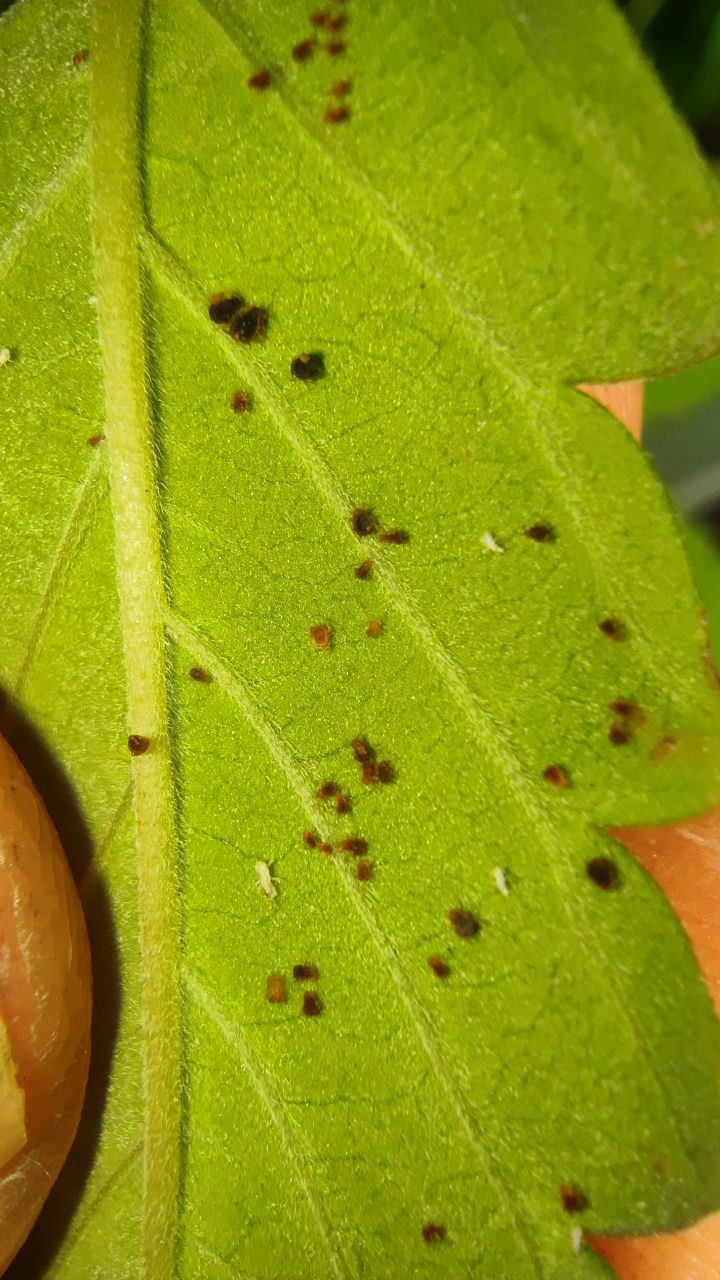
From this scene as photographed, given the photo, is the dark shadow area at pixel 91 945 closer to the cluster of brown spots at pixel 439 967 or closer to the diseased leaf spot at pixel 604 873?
the cluster of brown spots at pixel 439 967

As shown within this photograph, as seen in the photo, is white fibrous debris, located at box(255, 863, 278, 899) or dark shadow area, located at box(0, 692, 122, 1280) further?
dark shadow area, located at box(0, 692, 122, 1280)

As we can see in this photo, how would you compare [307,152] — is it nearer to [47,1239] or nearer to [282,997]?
[282,997]

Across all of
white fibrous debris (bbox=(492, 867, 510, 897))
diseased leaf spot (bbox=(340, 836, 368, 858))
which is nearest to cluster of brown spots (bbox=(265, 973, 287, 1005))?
diseased leaf spot (bbox=(340, 836, 368, 858))

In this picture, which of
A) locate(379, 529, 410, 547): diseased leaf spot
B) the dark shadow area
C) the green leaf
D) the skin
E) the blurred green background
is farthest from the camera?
the blurred green background

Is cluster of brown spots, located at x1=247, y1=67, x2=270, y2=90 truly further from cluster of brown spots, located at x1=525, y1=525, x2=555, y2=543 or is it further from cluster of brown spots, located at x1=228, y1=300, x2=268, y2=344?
cluster of brown spots, located at x1=525, y1=525, x2=555, y2=543

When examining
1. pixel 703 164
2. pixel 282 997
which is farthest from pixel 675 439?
pixel 282 997

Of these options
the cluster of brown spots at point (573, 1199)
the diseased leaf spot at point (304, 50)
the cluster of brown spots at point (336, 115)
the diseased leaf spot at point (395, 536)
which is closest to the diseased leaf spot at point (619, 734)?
the diseased leaf spot at point (395, 536)
